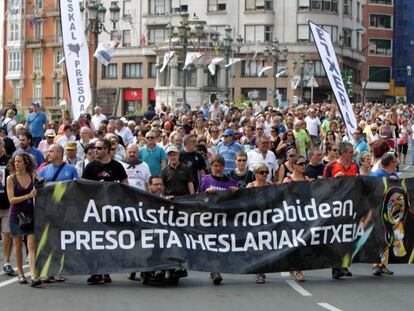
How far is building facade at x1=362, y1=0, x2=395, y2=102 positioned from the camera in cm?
11281

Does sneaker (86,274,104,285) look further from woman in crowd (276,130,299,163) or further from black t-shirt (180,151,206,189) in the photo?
woman in crowd (276,130,299,163)

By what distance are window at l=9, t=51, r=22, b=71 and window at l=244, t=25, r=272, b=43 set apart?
25.1 m

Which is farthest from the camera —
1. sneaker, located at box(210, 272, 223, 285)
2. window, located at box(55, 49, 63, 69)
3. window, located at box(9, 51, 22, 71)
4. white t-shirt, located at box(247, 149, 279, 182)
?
window, located at box(9, 51, 22, 71)

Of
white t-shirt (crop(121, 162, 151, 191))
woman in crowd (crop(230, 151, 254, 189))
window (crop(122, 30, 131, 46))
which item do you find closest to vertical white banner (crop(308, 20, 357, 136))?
woman in crowd (crop(230, 151, 254, 189))

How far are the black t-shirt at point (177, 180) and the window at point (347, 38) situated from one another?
8225 centimetres

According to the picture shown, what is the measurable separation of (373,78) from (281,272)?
101m

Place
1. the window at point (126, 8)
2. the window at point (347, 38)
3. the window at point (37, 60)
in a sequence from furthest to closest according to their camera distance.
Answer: the window at point (37, 60) → the window at point (347, 38) → the window at point (126, 8)

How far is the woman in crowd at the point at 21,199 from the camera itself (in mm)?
12750

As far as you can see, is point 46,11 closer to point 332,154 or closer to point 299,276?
point 332,154

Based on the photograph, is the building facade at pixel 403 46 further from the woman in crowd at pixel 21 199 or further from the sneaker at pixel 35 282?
the sneaker at pixel 35 282

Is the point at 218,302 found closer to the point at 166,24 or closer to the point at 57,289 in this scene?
the point at 57,289

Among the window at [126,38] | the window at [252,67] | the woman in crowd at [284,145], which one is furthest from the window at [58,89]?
the woman in crowd at [284,145]

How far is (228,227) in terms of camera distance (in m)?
13.2

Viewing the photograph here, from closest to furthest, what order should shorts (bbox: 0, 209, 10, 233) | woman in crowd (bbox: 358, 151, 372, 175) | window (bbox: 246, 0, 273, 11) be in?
shorts (bbox: 0, 209, 10, 233) → woman in crowd (bbox: 358, 151, 372, 175) → window (bbox: 246, 0, 273, 11)
